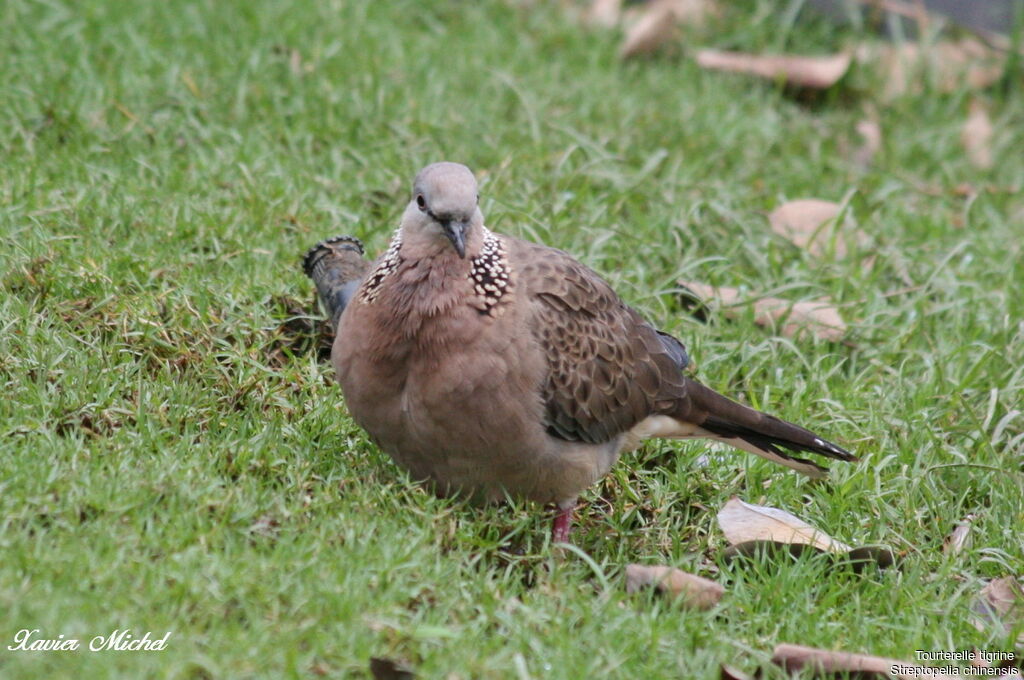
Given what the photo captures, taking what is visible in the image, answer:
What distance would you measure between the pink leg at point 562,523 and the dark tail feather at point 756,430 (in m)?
0.51

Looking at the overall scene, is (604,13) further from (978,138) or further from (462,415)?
(462,415)

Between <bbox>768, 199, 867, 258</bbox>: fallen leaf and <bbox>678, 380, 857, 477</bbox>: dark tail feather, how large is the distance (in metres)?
1.65

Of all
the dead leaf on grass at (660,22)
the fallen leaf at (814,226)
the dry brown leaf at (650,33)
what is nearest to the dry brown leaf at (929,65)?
the dead leaf on grass at (660,22)

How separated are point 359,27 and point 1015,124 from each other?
12.7 ft

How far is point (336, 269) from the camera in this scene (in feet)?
14.5

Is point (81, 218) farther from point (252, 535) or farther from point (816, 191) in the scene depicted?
point (816, 191)

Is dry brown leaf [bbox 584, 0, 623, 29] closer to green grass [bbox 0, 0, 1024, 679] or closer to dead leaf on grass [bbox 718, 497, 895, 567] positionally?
green grass [bbox 0, 0, 1024, 679]

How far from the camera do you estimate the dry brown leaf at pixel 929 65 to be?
7551 mm

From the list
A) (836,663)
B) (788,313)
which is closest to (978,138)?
(788,313)

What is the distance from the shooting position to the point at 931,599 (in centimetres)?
387

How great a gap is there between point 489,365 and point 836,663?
4.02 feet

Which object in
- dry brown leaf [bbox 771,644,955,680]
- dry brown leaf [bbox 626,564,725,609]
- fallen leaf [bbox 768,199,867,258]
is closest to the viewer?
dry brown leaf [bbox 771,644,955,680]

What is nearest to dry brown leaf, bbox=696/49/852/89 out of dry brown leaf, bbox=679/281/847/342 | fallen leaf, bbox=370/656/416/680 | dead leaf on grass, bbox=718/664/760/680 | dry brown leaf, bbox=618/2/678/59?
dry brown leaf, bbox=618/2/678/59

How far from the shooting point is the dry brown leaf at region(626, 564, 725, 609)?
140 inches
